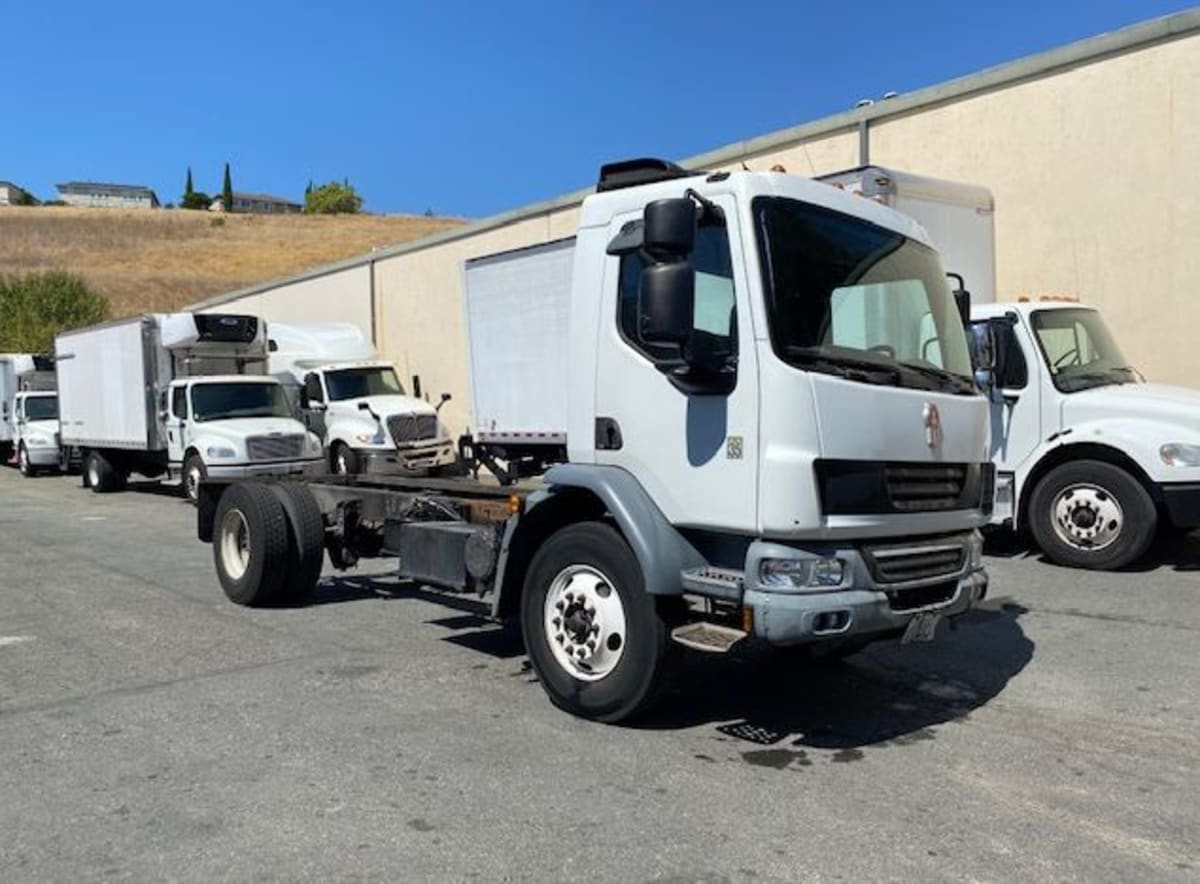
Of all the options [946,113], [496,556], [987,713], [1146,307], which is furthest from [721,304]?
[946,113]

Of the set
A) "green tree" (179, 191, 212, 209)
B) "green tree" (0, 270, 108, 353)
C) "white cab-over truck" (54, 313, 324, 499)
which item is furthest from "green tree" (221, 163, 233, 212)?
"white cab-over truck" (54, 313, 324, 499)

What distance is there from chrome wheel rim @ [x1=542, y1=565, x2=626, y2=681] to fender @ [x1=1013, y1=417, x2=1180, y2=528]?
6039 millimetres

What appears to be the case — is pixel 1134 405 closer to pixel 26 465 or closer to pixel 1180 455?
pixel 1180 455

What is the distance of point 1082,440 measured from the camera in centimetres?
968

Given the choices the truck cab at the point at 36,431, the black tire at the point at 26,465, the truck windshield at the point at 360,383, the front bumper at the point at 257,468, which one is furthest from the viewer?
the black tire at the point at 26,465

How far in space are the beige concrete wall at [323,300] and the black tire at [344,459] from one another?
9388 mm

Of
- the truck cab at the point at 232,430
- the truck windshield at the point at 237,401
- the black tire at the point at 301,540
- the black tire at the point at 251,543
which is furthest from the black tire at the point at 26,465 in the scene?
the black tire at the point at 301,540

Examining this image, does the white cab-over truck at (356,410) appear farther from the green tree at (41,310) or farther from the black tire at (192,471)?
the green tree at (41,310)

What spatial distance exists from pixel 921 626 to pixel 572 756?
179 centimetres

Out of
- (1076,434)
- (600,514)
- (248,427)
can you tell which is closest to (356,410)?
(248,427)

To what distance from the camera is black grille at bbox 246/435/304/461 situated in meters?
17.4

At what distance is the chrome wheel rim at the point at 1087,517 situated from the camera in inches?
376

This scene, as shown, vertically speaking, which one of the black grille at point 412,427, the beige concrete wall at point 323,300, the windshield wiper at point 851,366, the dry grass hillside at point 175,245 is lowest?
the black grille at point 412,427

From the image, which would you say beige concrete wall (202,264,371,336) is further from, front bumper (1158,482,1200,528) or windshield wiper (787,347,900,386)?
windshield wiper (787,347,900,386)
